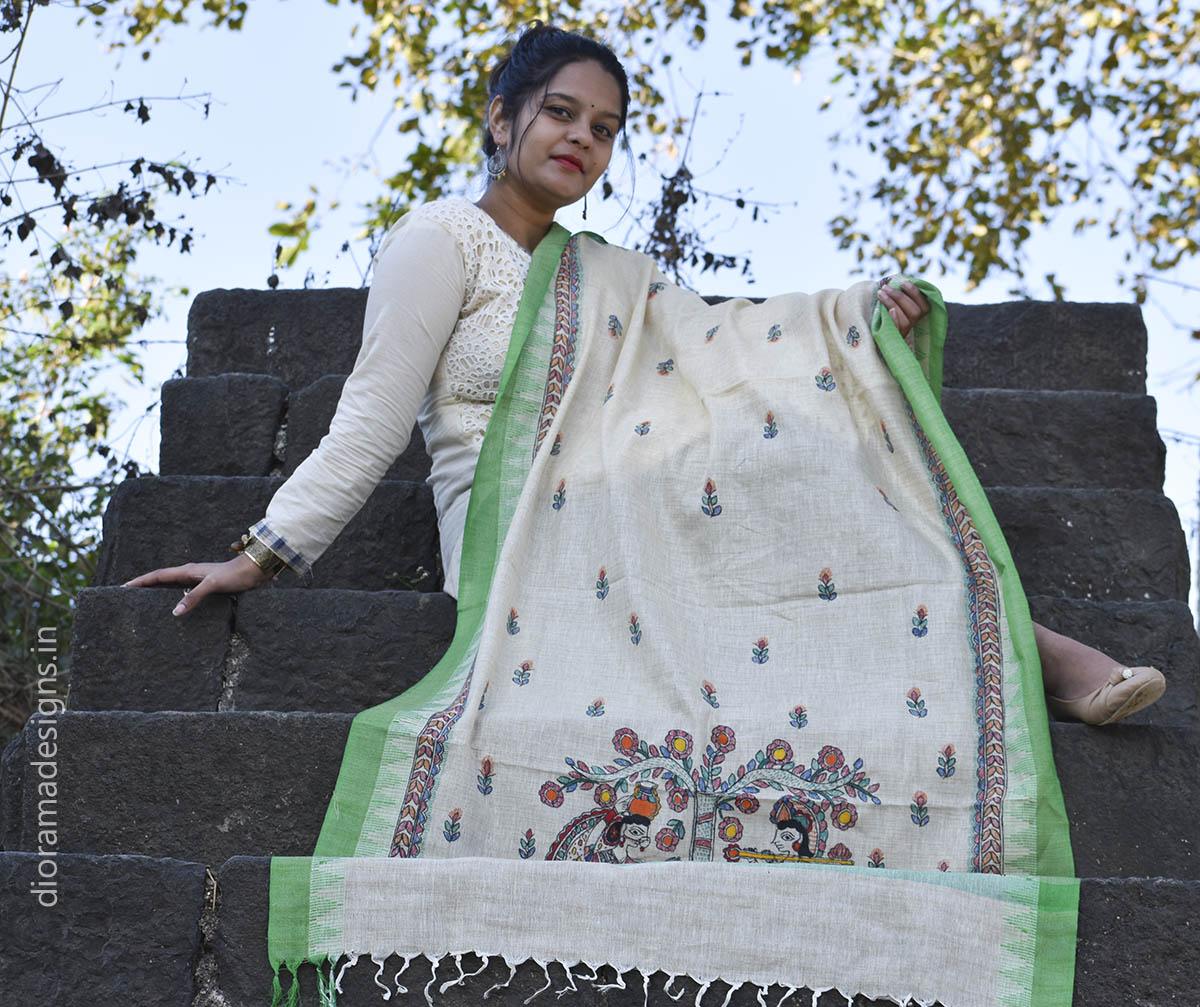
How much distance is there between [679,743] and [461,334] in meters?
1.00

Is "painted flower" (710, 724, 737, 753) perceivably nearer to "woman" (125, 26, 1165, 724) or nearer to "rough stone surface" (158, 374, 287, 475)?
"woman" (125, 26, 1165, 724)

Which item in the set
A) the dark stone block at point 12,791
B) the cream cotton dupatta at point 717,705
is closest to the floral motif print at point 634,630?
the cream cotton dupatta at point 717,705

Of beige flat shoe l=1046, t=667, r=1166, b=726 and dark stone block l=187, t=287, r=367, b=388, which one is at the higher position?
dark stone block l=187, t=287, r=367, b=388

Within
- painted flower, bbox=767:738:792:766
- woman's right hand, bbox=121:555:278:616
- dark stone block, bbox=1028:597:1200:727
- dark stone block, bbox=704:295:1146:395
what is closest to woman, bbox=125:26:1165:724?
woman's right hand, bbox=121:555:278:616

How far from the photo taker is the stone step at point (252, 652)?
2516 millimetres

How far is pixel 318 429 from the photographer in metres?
3.20

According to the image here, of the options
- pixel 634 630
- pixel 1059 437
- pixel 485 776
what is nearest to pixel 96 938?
pixel 485 776

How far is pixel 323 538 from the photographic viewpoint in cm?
255

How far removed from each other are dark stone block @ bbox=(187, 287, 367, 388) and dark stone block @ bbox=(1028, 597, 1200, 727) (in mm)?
1691

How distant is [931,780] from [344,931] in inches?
33.6

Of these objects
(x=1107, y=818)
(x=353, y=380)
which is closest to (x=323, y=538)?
(x=353, y=380)

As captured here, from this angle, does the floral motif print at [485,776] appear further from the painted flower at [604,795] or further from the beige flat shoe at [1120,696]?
the beige flat shoe at [1120,696]

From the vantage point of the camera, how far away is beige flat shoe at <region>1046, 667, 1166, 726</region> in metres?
2.18

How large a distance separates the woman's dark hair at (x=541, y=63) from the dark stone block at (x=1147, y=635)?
128cm
